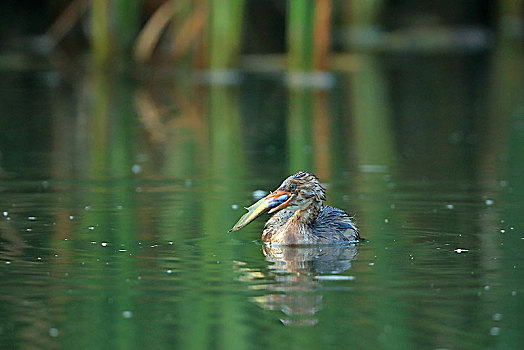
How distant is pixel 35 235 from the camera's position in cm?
932

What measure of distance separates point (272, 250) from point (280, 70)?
16.2m

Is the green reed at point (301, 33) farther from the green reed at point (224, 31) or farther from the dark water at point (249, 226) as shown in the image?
the green reed at point (224, 31)

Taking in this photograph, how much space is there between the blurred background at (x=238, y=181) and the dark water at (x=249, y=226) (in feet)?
0.08

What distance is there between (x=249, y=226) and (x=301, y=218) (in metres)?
0.87

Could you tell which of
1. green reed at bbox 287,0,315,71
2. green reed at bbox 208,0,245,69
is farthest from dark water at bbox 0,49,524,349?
green reed at bbox 208,0,245,69

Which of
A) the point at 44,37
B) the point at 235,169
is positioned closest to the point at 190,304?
the point at 235,169

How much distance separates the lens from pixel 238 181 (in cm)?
1215

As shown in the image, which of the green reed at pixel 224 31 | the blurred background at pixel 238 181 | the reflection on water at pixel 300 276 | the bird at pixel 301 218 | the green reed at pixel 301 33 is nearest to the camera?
the blurred background at pixel 238 181

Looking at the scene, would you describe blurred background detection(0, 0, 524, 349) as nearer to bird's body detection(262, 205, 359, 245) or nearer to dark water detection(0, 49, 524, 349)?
dark water detection(0, 49, 524, 349)

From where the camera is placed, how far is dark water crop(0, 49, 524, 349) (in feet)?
22.3

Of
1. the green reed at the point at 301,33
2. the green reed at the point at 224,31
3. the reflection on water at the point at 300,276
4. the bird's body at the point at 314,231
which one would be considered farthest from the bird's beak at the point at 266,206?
the green reed at the point at 224,31

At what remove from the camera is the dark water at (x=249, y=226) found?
679 cm

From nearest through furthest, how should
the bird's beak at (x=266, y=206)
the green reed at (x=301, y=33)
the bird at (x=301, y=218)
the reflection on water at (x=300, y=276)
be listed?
the reflection on water at (x=300, y=276), the bird's beak at (x=266, y=206), the bird at (x=301, y=218), the green reed at (x=301, y=33)

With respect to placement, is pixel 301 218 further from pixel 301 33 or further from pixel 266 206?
pixel 301 33
